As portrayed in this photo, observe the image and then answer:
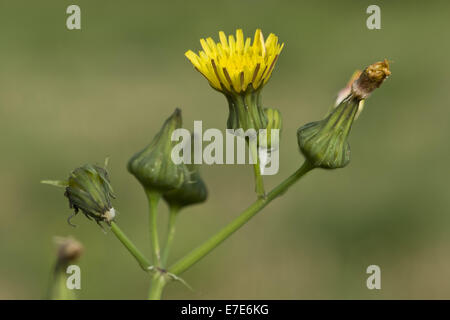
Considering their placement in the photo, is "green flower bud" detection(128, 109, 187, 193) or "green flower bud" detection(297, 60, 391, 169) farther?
"green flower bud" detection(128, 109, 187, 193)

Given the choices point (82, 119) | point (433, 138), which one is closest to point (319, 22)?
point (433, 138)

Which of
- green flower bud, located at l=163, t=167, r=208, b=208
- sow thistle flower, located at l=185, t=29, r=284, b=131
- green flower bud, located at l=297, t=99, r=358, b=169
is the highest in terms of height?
sow thistle flower, located at l=185, t=29, r=284, b=131

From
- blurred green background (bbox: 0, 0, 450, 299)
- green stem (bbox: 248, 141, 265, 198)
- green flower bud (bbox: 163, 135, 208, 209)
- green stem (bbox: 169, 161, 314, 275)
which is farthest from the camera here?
blurred green background (bbox: 0, 0, 450, 299)

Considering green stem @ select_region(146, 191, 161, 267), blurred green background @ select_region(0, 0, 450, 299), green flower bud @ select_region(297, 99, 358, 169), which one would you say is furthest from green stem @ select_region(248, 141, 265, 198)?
blurred green background @ select_region(0, 0, 450, 299)

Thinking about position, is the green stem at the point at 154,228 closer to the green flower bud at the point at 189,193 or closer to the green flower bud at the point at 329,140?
the green flower bud at the point at 189,193

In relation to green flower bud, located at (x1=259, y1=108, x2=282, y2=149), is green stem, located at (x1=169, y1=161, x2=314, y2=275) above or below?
below

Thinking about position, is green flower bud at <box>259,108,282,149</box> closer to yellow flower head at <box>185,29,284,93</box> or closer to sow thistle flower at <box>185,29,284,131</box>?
sow thistle flower at <box>185,29,284,131</box>
